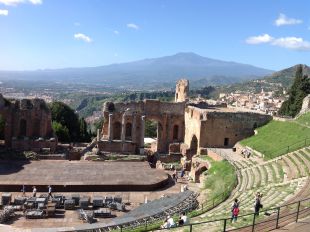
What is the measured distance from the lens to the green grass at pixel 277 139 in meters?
36.3

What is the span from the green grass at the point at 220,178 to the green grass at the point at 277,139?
13.0 ft

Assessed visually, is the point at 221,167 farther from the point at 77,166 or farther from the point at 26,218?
the point at 26,218

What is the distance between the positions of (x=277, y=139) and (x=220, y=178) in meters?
10.1

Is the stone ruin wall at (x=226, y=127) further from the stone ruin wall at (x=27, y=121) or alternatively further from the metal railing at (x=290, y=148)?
the stone ruin wall at (x=27, y=121)

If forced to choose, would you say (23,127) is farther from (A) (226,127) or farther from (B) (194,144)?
(A) (226,127)

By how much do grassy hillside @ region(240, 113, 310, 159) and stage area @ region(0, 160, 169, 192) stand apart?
31.5ft

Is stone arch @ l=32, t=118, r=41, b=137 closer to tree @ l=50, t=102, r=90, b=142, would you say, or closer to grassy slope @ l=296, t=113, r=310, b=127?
tree @ l=50, t=102, r=90, b=142

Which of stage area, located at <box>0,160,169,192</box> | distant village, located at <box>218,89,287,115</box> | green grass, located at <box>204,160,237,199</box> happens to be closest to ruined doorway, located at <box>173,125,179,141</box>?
stage area, located at <box>0,160,169,192</box>

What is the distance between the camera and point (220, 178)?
33.2 meters

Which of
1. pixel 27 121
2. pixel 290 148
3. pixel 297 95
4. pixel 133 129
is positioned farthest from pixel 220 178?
pixel 297 95

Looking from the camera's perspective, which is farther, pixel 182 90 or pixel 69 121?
pixel 69 121

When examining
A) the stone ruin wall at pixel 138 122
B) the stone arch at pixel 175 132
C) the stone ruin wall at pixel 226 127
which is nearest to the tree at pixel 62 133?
the stone ruin wall at pixel 138 122

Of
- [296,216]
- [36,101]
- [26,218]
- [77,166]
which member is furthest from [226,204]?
A: [36,101]

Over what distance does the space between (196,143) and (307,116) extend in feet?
40.5
